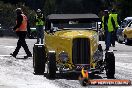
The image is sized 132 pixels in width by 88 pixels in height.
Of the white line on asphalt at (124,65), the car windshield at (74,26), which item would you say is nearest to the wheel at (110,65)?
the car windshield at (74,26)

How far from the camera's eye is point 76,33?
1625cm

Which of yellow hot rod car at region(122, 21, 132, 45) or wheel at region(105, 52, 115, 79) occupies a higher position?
wheel at region(105, 52, 115, 79)

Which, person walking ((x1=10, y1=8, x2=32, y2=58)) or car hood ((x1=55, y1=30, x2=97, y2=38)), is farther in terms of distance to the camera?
person walking ((x1=10, y1=8, x2=32, y2=58))

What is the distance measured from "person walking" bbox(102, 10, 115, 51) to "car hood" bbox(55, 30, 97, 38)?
10008 mm

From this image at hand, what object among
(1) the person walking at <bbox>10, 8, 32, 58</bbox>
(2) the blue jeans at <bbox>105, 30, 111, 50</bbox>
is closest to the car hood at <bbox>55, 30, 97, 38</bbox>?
(1) the person walking at <bbox>10, 8, 32, 58</bbox>

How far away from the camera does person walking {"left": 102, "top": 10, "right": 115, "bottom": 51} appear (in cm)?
2683

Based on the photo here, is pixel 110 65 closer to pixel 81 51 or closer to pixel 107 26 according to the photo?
pixel 81 51

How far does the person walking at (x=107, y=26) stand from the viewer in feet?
88.0

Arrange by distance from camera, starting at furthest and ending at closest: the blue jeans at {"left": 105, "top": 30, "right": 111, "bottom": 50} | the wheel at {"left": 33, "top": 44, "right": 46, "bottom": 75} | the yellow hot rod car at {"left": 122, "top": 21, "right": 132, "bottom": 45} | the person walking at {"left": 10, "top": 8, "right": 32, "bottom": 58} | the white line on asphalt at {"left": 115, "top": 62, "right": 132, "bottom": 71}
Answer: the yellow hot rod car at {"left": 122, "top": 21, "right": 132, "bottom": 45}
the blue jeans at {"left": 105, "top": 30, "right": 111, "bottom": 50}
the person walking at {"left": 10, "top": 8, "right": 32, "bottom": 58}
the white line on asphalt at {"left": 115, "top": 62, "right": 132, "bottom": 71}
the wheel at {"left": 33, "top": 44, "right": 46, "bottom": 75}

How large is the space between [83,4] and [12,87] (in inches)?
1840

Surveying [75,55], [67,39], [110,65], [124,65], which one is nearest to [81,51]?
[75,55]

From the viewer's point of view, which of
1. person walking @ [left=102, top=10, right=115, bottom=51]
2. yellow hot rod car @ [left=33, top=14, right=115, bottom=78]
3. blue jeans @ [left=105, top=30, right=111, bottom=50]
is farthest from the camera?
person walking @ [left=102, top=10, right=115, bottom=51]

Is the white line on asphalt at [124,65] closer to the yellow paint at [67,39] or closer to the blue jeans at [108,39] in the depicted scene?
the yellow paint at [67,39]

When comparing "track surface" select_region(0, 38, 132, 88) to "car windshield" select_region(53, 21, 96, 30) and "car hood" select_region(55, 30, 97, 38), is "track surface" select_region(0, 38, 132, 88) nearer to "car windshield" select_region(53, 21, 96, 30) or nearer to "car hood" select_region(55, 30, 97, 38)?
"car hood" select_region(55, 30, 97, 38)
